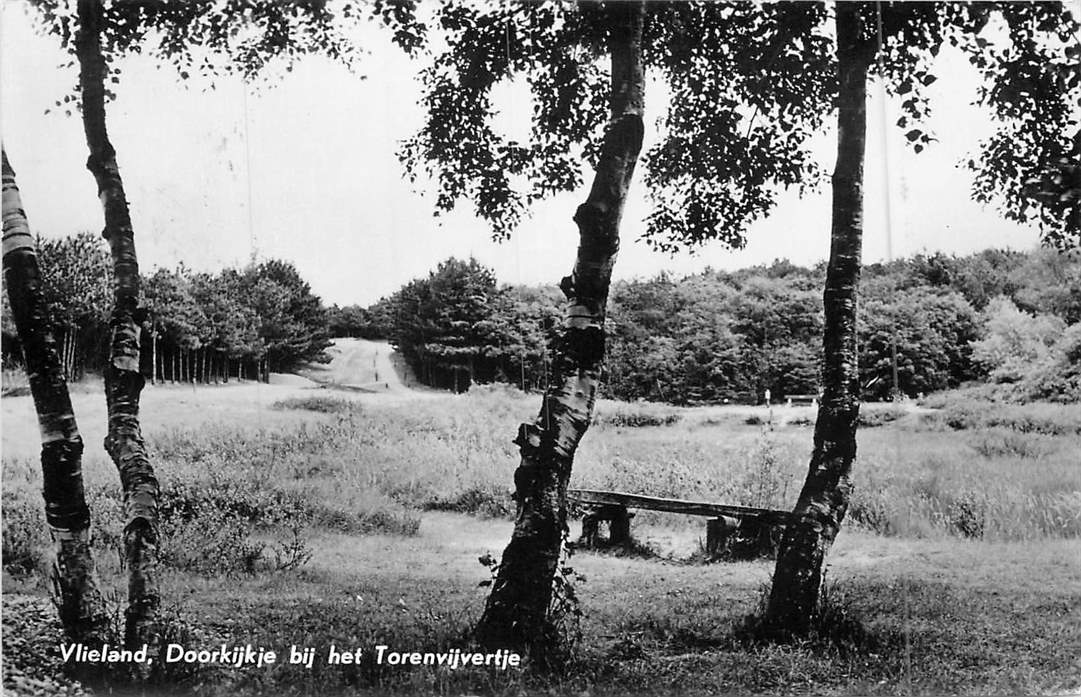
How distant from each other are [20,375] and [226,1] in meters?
2.18

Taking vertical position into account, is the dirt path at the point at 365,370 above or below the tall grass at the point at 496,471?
above

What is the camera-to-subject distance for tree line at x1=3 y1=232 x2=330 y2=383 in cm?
383

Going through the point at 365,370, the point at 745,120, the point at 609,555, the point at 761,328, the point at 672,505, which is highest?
the point at 745,120

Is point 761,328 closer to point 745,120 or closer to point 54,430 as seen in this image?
point 745,120

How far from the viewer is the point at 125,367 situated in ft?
12.5

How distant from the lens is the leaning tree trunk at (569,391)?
144 inches

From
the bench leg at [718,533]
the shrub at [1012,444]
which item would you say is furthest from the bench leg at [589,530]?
the shrub at [1012,444]

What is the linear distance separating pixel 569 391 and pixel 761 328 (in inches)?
41.8

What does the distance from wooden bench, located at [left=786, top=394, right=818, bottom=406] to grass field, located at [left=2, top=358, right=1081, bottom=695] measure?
5 cm

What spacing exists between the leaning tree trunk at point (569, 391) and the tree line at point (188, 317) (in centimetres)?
129

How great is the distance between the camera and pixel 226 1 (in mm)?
3871

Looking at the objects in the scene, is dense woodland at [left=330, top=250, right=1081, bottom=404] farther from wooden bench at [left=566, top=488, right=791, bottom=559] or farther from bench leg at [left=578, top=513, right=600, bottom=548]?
bench leg at [left=578, top=513, right=600, bottom=548]

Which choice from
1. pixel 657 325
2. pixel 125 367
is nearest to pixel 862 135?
pixel 657 325

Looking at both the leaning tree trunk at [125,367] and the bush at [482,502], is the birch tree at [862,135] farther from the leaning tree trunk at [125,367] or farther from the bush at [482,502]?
the leaning tree trunk at [125,367]
